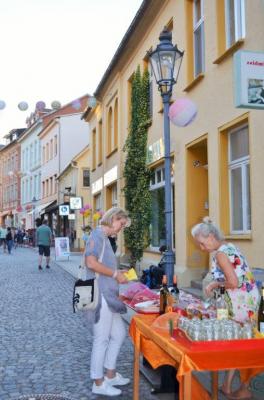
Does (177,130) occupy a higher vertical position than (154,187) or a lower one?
higher

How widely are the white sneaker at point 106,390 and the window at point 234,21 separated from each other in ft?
21.1

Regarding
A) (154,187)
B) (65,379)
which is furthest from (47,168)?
(65,379)

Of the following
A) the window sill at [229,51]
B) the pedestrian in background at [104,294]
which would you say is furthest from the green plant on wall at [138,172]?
the pedestrian in background at [104,294]

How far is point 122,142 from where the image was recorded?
18.2 metres

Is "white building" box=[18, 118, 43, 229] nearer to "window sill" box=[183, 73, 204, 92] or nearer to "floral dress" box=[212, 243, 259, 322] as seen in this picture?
"window sill" box=[183, 73, 204, 92]

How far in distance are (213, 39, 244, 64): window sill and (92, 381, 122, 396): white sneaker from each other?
613 cm

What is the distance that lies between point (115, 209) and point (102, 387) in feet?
5.30

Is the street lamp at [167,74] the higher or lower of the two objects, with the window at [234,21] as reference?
lower

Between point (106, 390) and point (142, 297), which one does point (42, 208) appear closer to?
point (142, 297)

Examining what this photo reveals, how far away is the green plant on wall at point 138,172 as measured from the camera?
1519cm

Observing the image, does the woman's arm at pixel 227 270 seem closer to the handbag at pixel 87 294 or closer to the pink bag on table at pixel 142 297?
the pink bag on table at pixel 142 297

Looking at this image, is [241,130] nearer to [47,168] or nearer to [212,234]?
[212,234]

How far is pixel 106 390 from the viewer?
4684 mm

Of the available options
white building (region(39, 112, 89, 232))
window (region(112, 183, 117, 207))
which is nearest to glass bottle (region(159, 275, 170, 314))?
window (region(112, 183, 117, 207))
